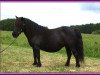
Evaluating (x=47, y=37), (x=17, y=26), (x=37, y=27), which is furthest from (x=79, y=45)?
(x=17, y=26)

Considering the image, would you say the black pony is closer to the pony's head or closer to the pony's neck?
the pony's neck

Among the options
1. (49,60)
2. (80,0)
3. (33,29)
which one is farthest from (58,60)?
(80,0)

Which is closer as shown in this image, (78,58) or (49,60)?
(78,58)

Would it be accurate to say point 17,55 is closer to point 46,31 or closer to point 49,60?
point 49,60

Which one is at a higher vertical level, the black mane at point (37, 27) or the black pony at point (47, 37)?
the black mane at point (37, 27)

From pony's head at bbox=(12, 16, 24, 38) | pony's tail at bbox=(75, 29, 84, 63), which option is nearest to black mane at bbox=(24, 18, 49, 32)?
pony's head at bbox=(12, 16, 24, 38)

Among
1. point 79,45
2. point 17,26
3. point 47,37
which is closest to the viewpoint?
point 17,26

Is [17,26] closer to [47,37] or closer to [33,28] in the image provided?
[33,28]

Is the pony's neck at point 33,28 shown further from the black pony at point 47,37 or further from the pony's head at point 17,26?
the pony's head at point 17,26

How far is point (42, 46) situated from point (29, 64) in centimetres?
116

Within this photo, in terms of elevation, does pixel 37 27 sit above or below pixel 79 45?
above

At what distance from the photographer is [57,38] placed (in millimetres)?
11328

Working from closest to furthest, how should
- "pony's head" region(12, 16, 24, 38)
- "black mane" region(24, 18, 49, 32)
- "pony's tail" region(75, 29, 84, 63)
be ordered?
"pony's head" region(12, 16, 24, 38) → "black mane" region(24, 18, 49, 32) → "pony's tail" region(75, 29, 84, 63)

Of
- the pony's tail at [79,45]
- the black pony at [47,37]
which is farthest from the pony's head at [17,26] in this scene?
the pony's tail at [79,45]
